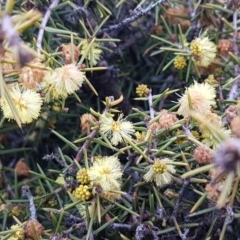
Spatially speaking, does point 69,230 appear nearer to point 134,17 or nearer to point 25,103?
point 25,103

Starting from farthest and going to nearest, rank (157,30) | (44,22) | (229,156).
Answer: (157,30) → (44,22) → (229,156)

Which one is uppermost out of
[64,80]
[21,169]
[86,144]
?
[64,80]

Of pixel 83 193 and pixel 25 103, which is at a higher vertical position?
pixel 25 103

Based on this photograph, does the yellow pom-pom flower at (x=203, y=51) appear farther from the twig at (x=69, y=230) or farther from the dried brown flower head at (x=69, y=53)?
the twig at (x=69, y=230)

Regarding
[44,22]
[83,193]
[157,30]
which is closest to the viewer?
[83,193]

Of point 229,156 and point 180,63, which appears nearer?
point 229,156

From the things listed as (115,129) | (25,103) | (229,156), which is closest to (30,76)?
(25,103)

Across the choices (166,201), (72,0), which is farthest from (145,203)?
(72,0)

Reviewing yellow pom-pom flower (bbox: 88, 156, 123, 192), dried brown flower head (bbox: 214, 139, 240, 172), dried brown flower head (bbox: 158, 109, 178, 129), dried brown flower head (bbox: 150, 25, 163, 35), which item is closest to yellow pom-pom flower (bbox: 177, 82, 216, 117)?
dried brown flower head (bbox: 158, 109, 178, 129)
